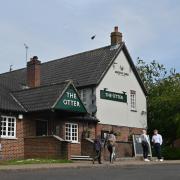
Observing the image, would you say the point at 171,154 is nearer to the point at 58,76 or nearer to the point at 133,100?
the point at 133,100

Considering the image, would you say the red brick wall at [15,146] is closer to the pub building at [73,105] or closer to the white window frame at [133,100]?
the pub building at [73,105]

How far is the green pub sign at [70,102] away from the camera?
31328 millimetres

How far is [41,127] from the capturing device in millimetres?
33469

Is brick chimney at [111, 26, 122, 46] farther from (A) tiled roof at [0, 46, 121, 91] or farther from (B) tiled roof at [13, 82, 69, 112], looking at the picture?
(B) tiled roof at [13, 82, 69, 112]

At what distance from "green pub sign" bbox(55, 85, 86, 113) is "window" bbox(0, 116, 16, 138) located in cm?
314

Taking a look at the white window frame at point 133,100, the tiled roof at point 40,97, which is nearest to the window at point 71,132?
the tiled roof at point 40,97

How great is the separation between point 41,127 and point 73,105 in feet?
9.50

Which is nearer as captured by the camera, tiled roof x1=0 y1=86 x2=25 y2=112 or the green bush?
tiled roof x1=0 y1=86 x2=25 y2=112

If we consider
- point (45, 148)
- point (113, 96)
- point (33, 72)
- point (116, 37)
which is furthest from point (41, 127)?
point (116, 37)

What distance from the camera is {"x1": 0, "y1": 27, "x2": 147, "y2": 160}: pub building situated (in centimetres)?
3123

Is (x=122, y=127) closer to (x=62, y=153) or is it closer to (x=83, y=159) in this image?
(x=83, y=159)

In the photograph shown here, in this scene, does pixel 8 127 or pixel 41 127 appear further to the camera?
pixel 41 127

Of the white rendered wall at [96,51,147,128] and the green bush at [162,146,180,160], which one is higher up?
the white rendered wall at [96,51,147,128]

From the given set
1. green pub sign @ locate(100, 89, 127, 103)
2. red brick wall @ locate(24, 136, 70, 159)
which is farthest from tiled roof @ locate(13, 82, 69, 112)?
green pub sign @ locate(100, 89, 127, 103)
